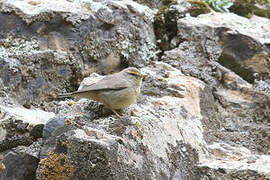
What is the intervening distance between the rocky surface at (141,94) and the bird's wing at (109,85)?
10.6 inches

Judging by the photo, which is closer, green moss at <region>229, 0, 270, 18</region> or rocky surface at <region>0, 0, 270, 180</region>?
rocky surface at <region>0, 0, 270, 180</region>

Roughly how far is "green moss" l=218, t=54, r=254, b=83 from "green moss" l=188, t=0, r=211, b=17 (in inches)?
46.4

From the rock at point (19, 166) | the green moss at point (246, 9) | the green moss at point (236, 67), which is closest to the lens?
the rock at point (19, 166)

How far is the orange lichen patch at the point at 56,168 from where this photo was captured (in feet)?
12.0

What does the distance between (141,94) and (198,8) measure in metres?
2.60

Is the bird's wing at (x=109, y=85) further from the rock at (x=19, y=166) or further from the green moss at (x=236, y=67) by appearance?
the green moss at (x=236, y=67)

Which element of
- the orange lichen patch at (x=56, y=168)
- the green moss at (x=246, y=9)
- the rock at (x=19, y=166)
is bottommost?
the rock at (x=19, y=166)

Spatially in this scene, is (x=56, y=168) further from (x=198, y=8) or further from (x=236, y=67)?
(x=198, y=8)

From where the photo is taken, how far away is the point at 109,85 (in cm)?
505

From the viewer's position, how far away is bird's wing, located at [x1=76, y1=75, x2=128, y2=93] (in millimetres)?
4926

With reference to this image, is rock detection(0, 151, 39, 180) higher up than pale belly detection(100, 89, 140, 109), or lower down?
lower down

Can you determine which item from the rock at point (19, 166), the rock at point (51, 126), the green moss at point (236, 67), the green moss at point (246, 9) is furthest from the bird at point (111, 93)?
the green moss at point (246, 9)

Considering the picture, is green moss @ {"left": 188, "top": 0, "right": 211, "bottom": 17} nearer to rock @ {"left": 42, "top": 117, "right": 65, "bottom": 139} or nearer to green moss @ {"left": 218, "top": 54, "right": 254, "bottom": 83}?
green moss @ {"left": 218, "top": 54, "right": 254, "bottom": 83}

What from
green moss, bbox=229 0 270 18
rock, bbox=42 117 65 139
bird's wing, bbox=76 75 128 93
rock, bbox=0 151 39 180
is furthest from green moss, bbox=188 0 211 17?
rock, bbox=0 151 39 180
